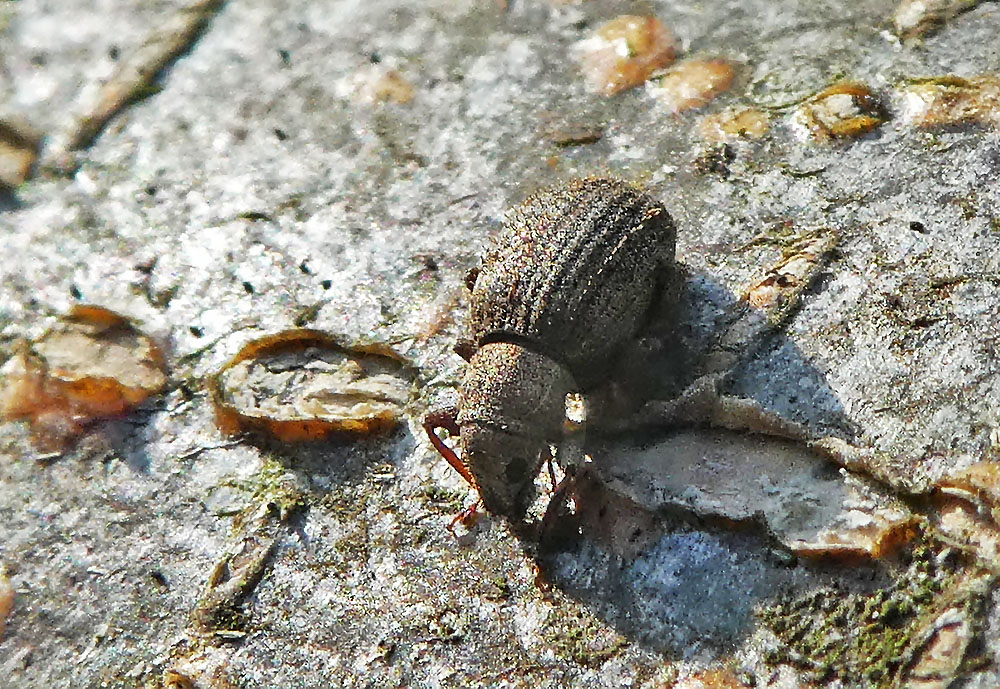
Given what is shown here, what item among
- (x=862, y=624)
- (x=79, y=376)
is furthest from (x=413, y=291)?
(x=862, y=624)

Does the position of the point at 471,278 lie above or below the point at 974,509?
above

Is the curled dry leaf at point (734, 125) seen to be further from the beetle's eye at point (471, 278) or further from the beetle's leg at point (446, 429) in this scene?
the beetle's leg at point (446, 429)

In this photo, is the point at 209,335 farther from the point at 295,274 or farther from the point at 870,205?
the point at 870,205

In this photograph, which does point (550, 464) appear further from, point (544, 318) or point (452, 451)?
point (544, 318)

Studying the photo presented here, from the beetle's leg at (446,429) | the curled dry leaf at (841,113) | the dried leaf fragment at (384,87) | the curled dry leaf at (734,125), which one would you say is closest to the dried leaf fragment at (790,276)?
the curled dry leaf at (841,113)

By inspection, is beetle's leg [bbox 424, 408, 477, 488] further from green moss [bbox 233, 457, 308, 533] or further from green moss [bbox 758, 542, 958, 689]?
green moss [bbox 758, 542, 958, 689]
